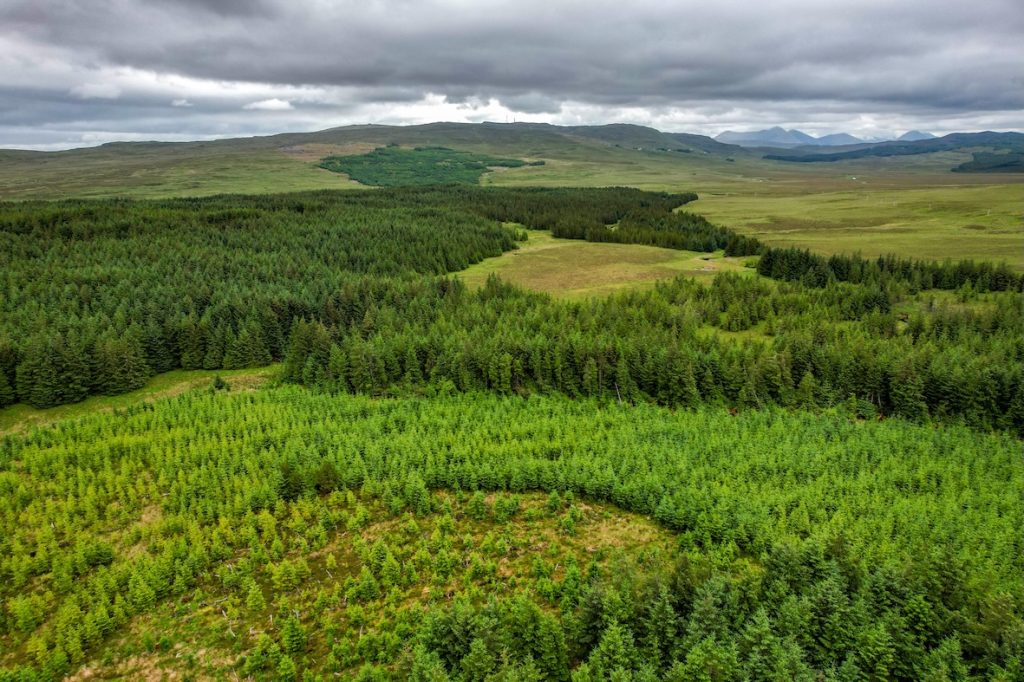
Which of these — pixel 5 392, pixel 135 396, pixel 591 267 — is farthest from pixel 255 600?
pixel 591 267

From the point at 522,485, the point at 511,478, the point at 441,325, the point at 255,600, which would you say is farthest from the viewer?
the point at 441,325

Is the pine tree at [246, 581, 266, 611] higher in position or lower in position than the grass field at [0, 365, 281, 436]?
higher

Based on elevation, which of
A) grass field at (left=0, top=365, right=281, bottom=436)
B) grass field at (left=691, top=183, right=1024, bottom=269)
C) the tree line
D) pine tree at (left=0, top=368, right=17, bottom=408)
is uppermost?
grass field at (left=691, top=183, right=1024, bottom=269)

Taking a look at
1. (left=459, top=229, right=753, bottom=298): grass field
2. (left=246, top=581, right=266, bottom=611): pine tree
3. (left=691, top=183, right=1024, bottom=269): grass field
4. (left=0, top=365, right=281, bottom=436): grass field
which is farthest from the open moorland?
(left=691, top=183, right=1024, bottom=269): grass field

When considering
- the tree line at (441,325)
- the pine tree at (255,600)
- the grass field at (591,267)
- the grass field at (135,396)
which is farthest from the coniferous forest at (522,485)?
the grass field at (591,267)

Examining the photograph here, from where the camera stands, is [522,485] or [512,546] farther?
[522,485]

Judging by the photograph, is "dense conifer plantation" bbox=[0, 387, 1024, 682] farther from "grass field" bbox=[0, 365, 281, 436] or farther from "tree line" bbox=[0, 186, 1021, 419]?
"grass field" bbox=[0, 365, 281, 436]

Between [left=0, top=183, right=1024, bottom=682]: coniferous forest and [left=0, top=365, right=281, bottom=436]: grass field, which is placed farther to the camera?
[left=0, top=365, right=281, bottom=436]: grass field

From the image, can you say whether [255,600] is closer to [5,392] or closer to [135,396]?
[135,396]
